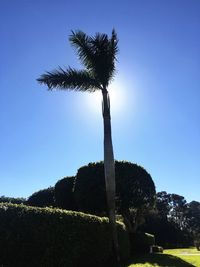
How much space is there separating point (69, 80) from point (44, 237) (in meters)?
10.4

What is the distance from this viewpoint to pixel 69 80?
66.8ft

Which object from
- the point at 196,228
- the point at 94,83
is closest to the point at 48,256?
the point at 94,83

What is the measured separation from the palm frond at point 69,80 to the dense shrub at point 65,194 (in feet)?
70.8

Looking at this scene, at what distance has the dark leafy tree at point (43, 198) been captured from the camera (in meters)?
48.3

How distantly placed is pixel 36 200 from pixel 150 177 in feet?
62.8

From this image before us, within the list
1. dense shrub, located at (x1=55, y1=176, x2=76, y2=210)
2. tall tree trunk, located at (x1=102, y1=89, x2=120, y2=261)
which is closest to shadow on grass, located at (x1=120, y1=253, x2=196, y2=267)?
tall tree trunk, located at (x1=102, y1=89, x2=120, y2=261)

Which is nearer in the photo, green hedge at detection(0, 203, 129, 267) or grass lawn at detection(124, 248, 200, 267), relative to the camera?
green hedge at detection(0, 203, 129, 267)

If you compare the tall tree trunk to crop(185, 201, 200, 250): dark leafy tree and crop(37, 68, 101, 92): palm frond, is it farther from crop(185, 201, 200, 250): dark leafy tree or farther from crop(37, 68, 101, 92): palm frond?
crop(185, 201, 200, 250): dark leafy tree

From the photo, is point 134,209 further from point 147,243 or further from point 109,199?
point 109,199

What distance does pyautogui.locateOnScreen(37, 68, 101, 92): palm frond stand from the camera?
20.4 meters

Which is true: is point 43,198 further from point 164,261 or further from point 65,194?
point 164,261

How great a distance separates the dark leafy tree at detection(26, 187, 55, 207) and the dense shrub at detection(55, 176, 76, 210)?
24.2ft

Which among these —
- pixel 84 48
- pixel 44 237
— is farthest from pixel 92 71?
pixel 44 237

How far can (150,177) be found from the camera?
37.0 m
